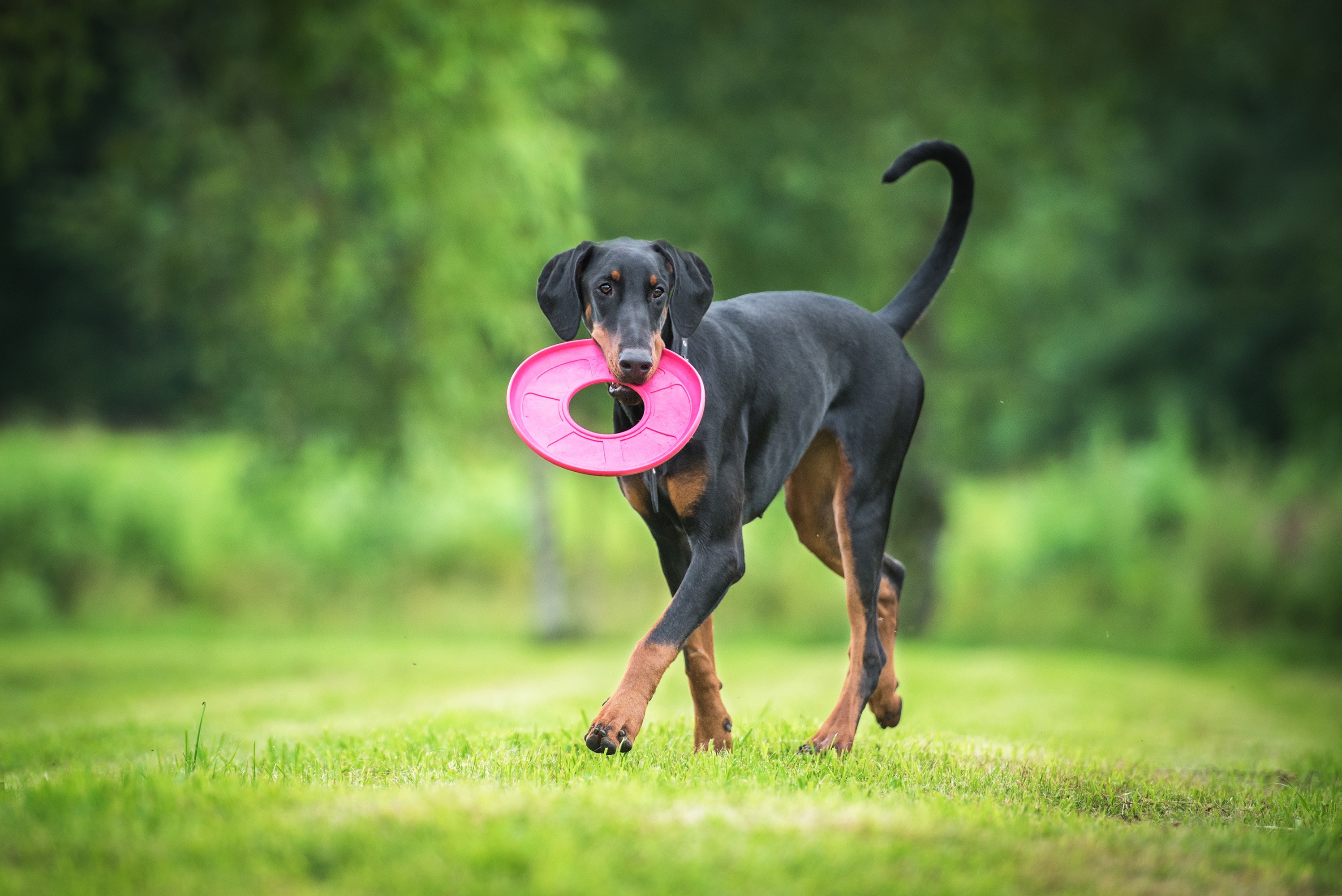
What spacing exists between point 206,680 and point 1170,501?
1155cm

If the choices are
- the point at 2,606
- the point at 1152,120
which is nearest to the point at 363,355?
the point at 2,606

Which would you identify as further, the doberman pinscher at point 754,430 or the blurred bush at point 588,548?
the blurred bush at point 588,548

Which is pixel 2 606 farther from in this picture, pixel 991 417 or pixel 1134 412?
pixel 1134 412

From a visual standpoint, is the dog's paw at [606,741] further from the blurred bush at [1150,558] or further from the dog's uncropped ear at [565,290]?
the blurred bush at [1150,558]

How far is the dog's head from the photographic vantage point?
399 centimetres

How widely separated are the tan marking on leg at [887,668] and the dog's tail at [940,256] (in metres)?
1.14

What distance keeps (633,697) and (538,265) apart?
847 cm

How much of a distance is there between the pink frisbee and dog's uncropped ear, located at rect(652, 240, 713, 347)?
13 cm

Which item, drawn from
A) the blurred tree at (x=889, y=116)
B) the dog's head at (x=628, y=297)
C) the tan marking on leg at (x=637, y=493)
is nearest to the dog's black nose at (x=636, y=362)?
the dog's head at (x=628, y=297)

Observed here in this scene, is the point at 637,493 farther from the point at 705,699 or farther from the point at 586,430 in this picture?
the point at 705,699

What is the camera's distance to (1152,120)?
23.5 meters

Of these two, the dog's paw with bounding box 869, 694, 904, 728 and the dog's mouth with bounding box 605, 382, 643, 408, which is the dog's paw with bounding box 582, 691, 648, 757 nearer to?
the dog's mouth with bounding box 605, 382, 643, 408

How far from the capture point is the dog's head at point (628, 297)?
13.1 feet

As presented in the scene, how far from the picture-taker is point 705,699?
14.9ft
